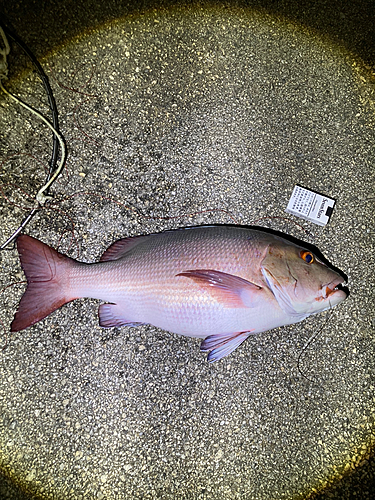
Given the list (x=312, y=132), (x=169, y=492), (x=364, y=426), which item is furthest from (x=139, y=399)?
(x=312, y=132)

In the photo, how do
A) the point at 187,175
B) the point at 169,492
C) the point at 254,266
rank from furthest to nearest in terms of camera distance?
the point at 187,175, the point at 169,492, the point at 254,266

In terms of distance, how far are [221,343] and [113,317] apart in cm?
51

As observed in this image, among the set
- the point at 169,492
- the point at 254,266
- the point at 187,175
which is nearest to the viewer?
the point at 254,266

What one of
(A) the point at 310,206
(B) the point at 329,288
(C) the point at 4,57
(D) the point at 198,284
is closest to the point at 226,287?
(D) the point at 198,284

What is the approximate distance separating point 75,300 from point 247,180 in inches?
43.5

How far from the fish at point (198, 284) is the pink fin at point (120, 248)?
1.9 inches

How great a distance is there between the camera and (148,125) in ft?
5.29

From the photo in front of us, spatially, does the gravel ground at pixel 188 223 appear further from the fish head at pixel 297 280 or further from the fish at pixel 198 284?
the fish head at pixel 297 280

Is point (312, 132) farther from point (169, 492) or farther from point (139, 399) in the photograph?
point (169, 492)

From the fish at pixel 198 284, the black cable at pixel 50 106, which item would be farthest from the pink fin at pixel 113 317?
the black cable at pixel 50 106

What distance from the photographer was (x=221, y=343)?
1.33 metres

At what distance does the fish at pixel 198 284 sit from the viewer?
1241mm

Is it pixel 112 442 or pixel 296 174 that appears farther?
pixel 296 174

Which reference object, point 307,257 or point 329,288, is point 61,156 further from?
point 329,288
